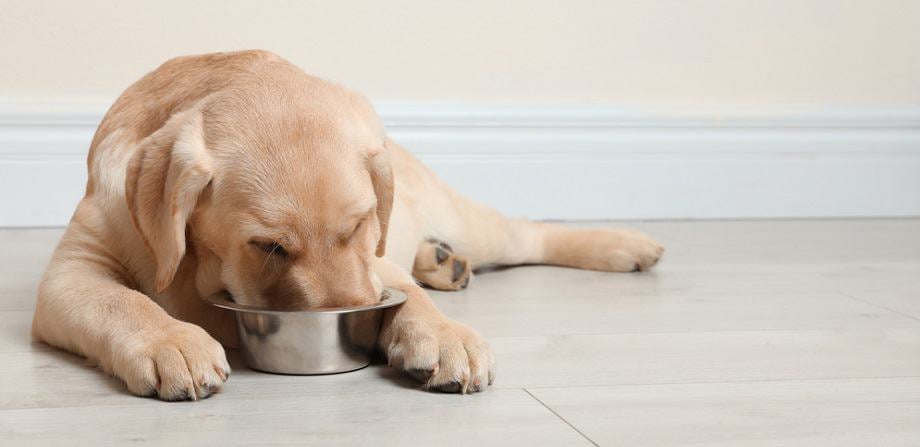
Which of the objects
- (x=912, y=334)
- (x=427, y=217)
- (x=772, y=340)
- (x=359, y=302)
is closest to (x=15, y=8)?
(x=427, y=217)

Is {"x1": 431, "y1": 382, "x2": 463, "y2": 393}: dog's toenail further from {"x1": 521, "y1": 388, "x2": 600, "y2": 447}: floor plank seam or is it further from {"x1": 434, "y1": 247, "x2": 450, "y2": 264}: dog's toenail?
{"x1": 434, "y1": 247, "x2": 450, "y2": 264}: dog's toenail

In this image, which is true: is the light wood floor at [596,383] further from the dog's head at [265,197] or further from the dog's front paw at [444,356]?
the dog's head at [265,197]

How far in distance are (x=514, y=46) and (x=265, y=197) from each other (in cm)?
256

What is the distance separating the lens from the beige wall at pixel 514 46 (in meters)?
3.83

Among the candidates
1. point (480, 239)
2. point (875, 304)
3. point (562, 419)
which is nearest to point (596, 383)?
point (562, 419)

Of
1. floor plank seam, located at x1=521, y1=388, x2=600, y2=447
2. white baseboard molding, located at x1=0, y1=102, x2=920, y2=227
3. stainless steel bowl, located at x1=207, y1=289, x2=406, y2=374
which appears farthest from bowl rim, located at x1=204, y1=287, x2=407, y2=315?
white baseboard molding, located at x1=0, y1=102, x2=920, y2=227

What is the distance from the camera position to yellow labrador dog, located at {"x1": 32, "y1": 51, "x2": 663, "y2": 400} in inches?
70.2

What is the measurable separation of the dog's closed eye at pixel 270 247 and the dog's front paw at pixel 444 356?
0.27m

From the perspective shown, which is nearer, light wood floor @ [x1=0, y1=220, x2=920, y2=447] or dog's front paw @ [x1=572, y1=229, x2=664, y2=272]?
light wood floor @ [x1=0, y1=220, x2=920, y2=447]

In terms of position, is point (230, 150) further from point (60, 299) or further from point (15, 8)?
point (15, 8)

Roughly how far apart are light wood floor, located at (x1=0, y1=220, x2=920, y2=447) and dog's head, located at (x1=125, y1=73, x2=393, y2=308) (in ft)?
0.61

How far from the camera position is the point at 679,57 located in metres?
4.36

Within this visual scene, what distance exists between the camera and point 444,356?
1821 mm

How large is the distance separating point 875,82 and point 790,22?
479 mm
